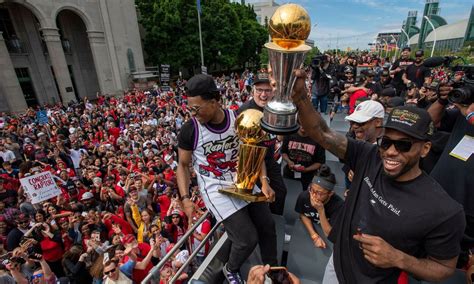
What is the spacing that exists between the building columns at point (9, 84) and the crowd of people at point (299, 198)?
15314mm

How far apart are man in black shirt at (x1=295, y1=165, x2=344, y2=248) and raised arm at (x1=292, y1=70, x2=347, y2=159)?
1102mm

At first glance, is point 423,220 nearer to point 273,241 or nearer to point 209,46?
point 273,241

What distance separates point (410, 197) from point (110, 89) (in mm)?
28177

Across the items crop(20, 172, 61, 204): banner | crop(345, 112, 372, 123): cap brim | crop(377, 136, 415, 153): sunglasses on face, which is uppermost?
crop(377, 136, 415, 153): sunglasses on face

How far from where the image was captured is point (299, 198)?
10.8 ft

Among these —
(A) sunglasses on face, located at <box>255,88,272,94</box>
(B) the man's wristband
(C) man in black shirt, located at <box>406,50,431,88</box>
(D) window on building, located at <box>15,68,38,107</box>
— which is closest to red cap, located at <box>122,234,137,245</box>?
(A) sunglasses on face, located at <box>255,88,272,94</box>

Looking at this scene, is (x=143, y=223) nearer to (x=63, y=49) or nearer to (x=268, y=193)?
(x=268, y=193)

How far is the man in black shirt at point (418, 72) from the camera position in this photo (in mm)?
6652

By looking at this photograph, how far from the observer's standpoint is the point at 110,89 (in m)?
25.4

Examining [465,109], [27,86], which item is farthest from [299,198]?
[27,86]

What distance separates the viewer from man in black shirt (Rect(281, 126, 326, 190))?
400cm

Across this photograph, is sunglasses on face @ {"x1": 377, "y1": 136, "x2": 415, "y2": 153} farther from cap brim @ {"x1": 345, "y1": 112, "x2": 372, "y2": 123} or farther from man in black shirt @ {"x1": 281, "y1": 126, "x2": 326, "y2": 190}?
man in black shirt @ {"x1": 281, "y1": 126, "x2": 326, "y2": 190}

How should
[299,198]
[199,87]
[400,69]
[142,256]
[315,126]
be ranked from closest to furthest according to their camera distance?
[315,126], [199,87], [299,198], [142,256], [400,69]

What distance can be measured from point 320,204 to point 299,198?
47 centimetres
